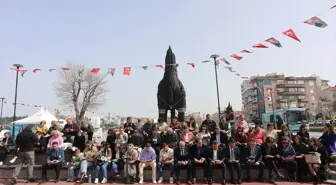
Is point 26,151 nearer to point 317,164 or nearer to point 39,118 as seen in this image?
point 317,164

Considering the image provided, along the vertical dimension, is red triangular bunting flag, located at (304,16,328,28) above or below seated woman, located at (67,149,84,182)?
above

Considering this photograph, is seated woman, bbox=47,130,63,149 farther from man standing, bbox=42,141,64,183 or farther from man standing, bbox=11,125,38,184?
man standing, bbox=11,125,38,184

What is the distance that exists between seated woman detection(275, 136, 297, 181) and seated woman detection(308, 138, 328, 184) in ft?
1.57

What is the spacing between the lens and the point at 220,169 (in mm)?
8547

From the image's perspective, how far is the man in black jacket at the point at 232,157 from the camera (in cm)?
823

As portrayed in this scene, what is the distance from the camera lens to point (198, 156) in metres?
8.63

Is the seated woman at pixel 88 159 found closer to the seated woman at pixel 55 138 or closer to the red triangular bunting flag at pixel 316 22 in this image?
the seated woman at pixel 55 138

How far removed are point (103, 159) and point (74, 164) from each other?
1004mm

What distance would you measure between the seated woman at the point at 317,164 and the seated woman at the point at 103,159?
6435mm

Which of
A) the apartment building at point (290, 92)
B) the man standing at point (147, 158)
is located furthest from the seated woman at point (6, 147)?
the apartment building at point (290, 92)

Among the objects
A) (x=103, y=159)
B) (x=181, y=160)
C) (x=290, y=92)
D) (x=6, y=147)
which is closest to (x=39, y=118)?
(x=6, y=147)

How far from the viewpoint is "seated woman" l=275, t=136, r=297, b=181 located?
328 inches

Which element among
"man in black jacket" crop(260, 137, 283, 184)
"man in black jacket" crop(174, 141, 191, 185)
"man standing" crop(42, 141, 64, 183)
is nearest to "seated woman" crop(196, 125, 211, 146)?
"man in black jacket" crop(174, 141, 191, 185)

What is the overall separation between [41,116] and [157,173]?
1570cm
